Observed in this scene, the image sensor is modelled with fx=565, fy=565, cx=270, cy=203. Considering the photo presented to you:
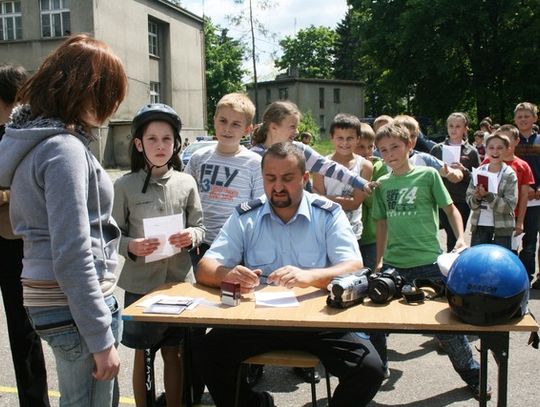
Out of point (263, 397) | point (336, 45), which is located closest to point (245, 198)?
point (263, 397)

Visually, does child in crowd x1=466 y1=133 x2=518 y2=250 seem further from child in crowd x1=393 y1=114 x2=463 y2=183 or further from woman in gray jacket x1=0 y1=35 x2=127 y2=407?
woman in gray jacket x1=0 y1=35 x2=127 y2=407

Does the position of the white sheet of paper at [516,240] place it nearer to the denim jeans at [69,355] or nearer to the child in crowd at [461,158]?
the child in crowd at [461,158]

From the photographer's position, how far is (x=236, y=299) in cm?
272

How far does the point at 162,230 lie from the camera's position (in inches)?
117

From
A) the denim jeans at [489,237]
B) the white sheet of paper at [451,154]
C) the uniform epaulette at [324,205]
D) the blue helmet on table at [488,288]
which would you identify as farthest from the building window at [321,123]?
the blue helmet on table at [488,288]

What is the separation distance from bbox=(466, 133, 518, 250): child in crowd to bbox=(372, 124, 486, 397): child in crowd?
188 centimetres

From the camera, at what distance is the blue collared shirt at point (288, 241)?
3174 mm

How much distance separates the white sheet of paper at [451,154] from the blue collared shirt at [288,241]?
3.44 metres

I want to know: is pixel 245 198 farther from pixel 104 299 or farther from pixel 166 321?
pixel 104 299

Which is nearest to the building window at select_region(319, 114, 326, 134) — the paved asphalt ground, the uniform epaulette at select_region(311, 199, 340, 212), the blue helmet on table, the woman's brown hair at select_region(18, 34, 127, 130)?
the paved asphalt ground

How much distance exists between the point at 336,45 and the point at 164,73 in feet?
150

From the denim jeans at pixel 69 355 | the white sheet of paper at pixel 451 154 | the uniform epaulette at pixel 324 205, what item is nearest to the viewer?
the denim jeans at pixel 69 355

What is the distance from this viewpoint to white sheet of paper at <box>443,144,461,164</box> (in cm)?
629

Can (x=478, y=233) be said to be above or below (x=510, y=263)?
below
